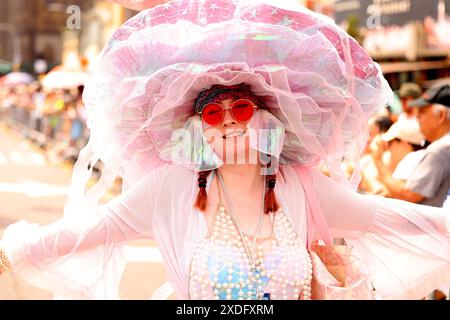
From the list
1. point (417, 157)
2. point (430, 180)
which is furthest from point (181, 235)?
point (417, 157)

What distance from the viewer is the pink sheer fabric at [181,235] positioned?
110 inches

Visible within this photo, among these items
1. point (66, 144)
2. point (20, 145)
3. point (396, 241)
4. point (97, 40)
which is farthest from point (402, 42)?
point (97, 40)

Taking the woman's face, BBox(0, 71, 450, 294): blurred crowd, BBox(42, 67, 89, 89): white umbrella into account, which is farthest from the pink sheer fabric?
BBox(42, 67, 89, 89): white umbrella

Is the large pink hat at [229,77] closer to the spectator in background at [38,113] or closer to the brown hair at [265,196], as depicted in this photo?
the brown hair at [265,196]

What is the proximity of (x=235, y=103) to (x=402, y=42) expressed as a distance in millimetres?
15487

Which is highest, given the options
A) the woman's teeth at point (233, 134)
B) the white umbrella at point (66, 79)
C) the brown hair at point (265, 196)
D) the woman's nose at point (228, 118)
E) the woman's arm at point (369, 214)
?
the white umbrella at point (66, 79)

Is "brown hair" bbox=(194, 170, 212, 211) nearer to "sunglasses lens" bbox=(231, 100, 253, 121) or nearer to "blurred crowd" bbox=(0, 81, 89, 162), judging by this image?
"sunglasses lens" bbox=(231, 100, 253, 121)

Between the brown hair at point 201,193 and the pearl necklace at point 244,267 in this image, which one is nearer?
the pearl necklace at point 244,267

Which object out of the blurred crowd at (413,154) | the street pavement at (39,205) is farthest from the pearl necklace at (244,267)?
the street pavement at (39,205)

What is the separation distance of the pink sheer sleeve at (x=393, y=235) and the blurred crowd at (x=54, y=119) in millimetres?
11187

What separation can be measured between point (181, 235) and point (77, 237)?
36cm

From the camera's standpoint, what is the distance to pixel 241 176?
2875 millimetres

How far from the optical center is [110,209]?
283 cm

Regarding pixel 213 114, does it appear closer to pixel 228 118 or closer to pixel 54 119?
pixel 228 118
